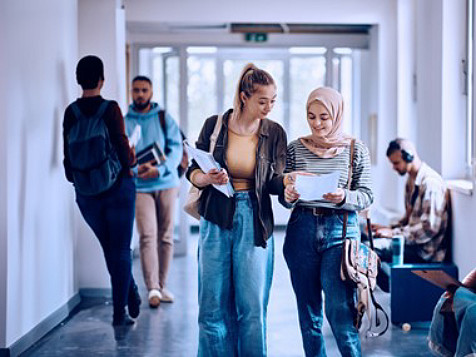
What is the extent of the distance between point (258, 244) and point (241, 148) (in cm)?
43

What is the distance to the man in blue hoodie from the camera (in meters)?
5.68

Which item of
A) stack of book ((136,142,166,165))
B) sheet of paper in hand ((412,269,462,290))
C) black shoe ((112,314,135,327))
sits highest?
stack of book ((136,142,166,165))

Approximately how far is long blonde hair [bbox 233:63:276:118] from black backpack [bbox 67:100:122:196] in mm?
1496

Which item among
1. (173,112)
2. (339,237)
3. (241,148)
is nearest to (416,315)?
(339,237)

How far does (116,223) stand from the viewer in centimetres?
481

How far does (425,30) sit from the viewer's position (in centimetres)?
612

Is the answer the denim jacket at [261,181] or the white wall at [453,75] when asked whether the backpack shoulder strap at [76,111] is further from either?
the white wall at [453,75]

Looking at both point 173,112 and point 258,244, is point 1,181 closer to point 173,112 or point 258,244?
point 258,244

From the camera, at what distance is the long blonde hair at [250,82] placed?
132 inches

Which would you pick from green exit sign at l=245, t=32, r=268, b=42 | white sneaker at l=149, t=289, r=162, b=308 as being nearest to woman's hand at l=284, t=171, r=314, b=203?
white sneaker at l=149, t=289, r=162, b=308

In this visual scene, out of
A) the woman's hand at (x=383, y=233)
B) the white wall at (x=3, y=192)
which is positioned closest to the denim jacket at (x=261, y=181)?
the white wall at (x=3, y=192)

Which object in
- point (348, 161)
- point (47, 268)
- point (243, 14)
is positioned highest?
point (243, 14)

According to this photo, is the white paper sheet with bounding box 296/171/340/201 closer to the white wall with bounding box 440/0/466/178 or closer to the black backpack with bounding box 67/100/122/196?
the black backpack with bounding box 67/100/122/196

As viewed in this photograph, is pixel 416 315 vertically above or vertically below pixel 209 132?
below
